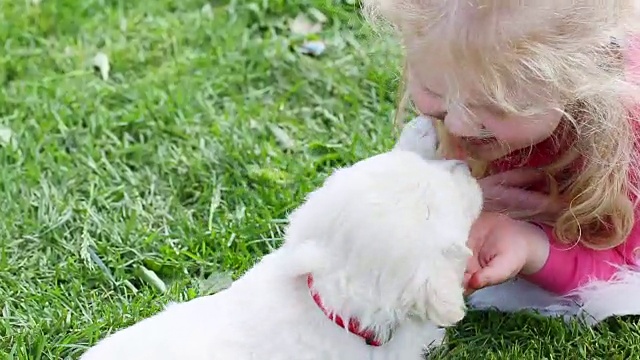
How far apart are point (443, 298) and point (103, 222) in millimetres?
1458

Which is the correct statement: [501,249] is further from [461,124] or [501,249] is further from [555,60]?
[555,60]

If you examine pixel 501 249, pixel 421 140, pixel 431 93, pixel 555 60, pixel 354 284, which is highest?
pixel 555 60

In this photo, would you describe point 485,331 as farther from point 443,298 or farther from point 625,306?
point 443,298

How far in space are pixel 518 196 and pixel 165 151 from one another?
1310mm

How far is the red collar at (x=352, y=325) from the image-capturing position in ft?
7.29

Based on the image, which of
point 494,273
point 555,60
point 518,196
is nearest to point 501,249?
point 494,273

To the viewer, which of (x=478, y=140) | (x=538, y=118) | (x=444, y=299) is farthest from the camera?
(x=478, y=140)

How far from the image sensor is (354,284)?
2.18m

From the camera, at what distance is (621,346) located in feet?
8.71

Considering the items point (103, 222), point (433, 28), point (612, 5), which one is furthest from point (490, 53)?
point (103, 222)

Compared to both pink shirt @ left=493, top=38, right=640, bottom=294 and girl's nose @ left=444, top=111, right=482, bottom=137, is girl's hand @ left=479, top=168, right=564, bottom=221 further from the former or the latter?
girl's nose @ left=444, top=111, right=482, bottom=137

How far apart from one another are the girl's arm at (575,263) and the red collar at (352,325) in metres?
0.69

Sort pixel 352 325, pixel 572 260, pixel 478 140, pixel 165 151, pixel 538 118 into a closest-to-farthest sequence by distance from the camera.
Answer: pixel 352 325, pixel 538 118, pixel 478 140, pixel 572 260, pixel 165 151

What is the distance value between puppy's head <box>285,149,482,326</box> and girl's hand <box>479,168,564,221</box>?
1.63 feet
